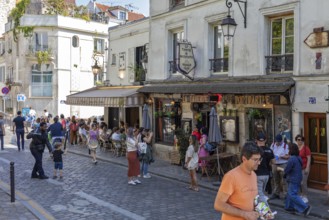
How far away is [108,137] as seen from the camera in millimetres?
18922

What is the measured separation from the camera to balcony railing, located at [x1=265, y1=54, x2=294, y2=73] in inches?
460

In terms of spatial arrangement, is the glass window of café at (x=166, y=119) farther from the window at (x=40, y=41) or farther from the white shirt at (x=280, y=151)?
the window at (x=40, y=41)

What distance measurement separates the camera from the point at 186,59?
14.7 metres

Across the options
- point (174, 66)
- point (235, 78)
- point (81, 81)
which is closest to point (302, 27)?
point (235, 78)

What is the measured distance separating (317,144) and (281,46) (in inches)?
123

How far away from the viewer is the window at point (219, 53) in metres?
14.0

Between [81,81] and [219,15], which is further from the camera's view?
[81,81]

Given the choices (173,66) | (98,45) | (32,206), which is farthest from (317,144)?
(98,45)

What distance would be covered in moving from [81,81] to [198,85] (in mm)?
25160

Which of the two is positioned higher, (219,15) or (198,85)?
(219,15)

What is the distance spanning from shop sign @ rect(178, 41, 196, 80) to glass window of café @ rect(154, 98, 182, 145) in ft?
6.29

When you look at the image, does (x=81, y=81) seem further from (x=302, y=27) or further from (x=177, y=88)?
(x=302, y=27)

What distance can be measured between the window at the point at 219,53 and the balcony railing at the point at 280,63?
6.61 ft

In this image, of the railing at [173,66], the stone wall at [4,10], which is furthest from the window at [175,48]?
the stone wall at [4,10]
